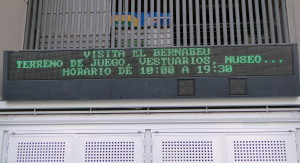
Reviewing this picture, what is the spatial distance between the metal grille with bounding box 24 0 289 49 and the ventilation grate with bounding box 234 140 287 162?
4455mm

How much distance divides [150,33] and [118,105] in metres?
4.33

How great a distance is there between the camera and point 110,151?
682 cm

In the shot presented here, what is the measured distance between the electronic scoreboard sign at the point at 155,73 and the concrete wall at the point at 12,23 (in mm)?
2225

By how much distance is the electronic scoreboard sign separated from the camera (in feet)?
22.2

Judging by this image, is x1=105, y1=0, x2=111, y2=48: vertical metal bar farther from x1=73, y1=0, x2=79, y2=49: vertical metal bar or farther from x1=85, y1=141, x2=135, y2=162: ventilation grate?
x1=85, y1=141, x2=135, y2=162: ventilation grate

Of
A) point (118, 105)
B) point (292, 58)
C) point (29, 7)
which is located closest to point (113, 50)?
point (118, 105)

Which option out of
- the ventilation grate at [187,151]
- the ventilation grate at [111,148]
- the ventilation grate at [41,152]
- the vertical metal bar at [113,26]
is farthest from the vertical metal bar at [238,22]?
the ventilation grate at [41,152]

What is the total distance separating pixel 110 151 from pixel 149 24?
5.23 metres

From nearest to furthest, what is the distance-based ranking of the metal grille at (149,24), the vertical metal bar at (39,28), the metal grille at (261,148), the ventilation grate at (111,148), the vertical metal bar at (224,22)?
1. the metal grille at (261,148)
2. the ventilation grate at (111,148)
3. the vertical metal bar at (224,22)
4. the metal grille at (149,24)
5. the vertical metal bar at (39,28)

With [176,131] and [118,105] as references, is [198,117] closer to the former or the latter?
[176,131]

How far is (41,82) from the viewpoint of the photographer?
7.08m

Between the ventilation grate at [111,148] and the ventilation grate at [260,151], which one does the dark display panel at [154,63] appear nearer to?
the ventilation grate at [111,148]

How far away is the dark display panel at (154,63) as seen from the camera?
6.84 metres

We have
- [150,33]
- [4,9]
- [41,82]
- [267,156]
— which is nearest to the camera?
[267,156]
